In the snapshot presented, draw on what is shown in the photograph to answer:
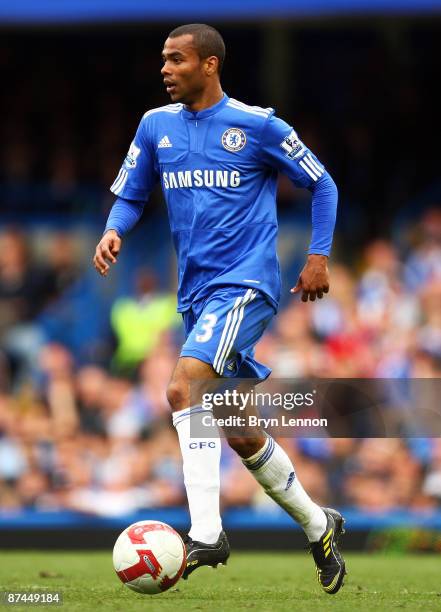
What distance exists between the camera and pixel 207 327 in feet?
19.5

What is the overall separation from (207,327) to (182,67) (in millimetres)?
1241

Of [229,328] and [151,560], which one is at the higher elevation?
[229,328]

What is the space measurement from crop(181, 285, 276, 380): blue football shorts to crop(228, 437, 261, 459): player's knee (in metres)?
0.30

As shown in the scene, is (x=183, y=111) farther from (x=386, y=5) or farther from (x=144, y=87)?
(x=144, y=87)

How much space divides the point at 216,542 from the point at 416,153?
974 centimetres

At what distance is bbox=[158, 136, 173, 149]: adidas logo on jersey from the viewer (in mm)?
6285

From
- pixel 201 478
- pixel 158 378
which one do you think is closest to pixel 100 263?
pixel 201 478

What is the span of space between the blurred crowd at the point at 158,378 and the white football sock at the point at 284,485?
4.61m

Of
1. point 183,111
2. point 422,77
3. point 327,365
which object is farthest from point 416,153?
point 183,111

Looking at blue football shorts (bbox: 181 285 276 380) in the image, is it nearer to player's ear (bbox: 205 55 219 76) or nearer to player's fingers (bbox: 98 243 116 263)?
player's fingers (bbox: 98 243 116 263)

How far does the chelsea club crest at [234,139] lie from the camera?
6.20 m

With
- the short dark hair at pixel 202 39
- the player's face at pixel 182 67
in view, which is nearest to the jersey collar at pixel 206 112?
the player's face at pixel 182 67

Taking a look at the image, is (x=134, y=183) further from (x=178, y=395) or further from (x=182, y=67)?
(x=178, y=395)

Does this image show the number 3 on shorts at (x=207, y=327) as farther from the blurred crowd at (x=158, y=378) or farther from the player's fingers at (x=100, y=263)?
the blurred crowd at (x=158, y=378)
